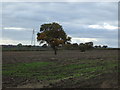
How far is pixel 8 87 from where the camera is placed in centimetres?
1288

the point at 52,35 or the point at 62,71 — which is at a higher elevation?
the point at 52,35

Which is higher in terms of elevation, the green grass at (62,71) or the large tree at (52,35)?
the large tree at (52,35)

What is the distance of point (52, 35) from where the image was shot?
5200 centimetres

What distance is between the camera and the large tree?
167 feet

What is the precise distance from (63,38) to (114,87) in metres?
42.1

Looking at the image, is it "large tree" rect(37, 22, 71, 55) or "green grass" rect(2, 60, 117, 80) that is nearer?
"green grass" rect(2, 60, 117, 80)

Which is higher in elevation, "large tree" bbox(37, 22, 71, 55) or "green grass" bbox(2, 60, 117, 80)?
"large tree" bbox(37, 22, 71, 55)

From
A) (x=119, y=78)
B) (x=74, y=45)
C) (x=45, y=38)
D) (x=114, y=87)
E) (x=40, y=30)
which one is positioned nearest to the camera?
(x=114, y=87)

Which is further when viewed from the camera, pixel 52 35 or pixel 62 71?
pixel 52 35

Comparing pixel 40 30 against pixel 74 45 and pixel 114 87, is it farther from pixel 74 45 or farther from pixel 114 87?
pixel 114 87

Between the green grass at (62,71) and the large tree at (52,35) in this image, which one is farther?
the large tree at (52,35)

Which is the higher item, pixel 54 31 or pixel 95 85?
pixel 54 31

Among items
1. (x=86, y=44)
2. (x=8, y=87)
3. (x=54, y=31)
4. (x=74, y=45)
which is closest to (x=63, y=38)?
(x=54, y=31)

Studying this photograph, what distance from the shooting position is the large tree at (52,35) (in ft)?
167
